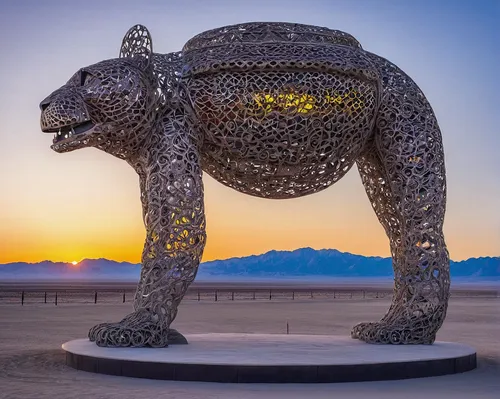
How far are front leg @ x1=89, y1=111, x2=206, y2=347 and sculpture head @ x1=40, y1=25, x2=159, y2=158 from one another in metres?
0.41

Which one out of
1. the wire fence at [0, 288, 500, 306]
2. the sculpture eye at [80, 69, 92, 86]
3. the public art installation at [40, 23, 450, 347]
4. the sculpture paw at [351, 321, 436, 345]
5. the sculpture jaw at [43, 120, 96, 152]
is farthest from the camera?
the wire fence at [0, 288, 500, 306]

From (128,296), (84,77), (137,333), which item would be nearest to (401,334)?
(137,333)

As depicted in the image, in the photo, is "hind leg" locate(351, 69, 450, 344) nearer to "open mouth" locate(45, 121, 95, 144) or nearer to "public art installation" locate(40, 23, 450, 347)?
"public art installation" locate(40, 23, 450, 347)

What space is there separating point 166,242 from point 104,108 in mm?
1966

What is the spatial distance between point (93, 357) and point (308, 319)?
1389 centimetres

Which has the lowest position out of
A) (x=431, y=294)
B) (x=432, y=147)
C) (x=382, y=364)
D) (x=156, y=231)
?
(x=382, y=364)

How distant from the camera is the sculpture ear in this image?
11594 millimetres

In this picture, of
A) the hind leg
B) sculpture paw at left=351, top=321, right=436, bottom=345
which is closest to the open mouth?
the hind leg

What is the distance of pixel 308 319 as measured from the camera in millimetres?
23453

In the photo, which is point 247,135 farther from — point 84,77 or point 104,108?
point 84,77

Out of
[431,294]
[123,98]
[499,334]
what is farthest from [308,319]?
[123,98]

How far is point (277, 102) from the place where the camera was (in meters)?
11.3

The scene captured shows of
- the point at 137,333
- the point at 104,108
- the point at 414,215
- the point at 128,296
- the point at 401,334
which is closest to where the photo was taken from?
the point at 137,333

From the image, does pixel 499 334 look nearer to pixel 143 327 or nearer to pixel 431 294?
pixel 431 294
